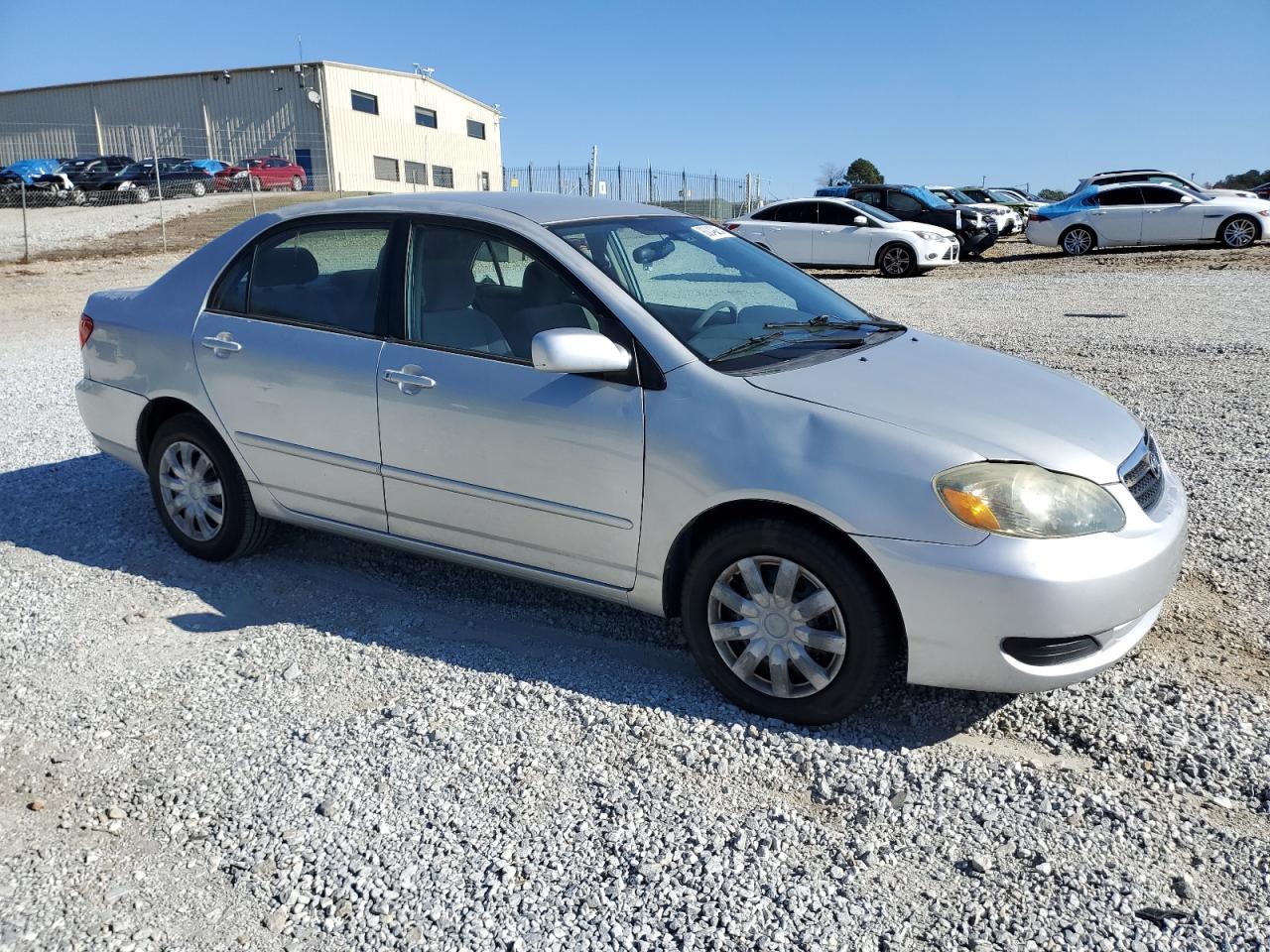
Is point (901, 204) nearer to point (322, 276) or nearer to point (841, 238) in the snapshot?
point (841, 238)

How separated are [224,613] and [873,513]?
9.24 ft

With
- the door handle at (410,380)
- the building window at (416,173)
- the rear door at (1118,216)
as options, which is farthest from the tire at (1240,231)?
the building window at (416,173)

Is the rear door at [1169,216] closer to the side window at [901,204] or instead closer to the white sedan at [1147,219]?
the white sedan at [1147,219]

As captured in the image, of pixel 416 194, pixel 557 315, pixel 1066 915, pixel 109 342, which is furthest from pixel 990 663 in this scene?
pixel 109 342

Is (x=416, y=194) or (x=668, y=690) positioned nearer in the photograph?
(x=668, y=690)

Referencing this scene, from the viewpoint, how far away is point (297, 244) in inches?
183

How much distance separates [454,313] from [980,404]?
200cm

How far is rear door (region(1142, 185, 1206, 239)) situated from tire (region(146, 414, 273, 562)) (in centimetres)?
2157

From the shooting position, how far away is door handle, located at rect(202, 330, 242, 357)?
4.58 m

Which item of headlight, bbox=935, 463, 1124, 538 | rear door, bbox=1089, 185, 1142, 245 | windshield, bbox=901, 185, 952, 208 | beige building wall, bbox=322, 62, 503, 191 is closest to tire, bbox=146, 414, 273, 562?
headlight, bbox=935, 463, 1124, 538

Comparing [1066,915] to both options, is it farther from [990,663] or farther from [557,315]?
[557,315]

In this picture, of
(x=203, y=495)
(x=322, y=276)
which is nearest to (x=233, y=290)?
(x=322, y=276)

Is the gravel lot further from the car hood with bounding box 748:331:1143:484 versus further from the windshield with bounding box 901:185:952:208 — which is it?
the windshield with bounding box 901:185:952:208

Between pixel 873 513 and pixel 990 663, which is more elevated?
pixel 873 513
